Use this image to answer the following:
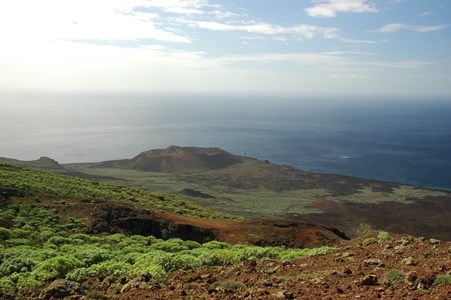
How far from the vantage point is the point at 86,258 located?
14.7 meters

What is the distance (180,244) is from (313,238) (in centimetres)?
1202

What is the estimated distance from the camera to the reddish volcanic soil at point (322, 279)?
386 inches

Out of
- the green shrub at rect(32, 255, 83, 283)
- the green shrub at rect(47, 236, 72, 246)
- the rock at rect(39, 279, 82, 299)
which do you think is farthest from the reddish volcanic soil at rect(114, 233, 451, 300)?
the green shrub at rect(47, 236, 72, 246)

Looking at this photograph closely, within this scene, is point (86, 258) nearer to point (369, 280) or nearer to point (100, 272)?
point (100, 272)

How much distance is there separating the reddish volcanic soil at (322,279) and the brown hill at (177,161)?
4508 inches

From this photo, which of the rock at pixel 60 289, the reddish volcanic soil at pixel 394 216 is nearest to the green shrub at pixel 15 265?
the rock at pixel 60 289

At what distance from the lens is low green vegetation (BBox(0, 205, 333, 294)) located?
41.7 feet

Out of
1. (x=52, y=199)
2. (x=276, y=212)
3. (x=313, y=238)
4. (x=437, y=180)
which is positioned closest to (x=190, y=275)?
(x=313, y=238)

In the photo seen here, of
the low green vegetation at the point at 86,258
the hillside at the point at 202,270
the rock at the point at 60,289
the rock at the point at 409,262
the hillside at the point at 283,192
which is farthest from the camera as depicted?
the hillside at the point at 283,192

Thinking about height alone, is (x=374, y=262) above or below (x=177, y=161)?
above

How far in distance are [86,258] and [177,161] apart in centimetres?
11897

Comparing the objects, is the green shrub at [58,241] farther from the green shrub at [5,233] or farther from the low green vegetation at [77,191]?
the low green vegetation at [77,191]

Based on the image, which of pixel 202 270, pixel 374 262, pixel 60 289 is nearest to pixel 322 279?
pixel 374 262

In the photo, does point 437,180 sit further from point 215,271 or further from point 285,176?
point 215,271
